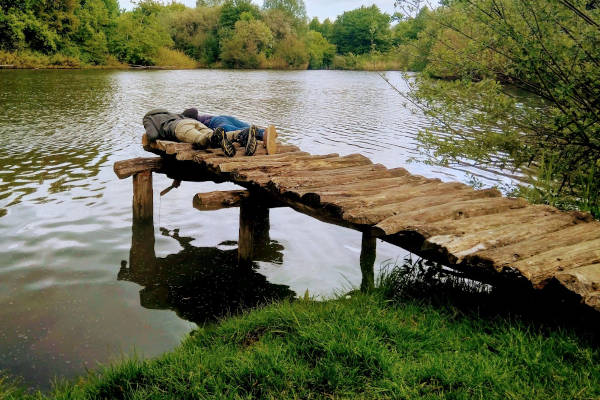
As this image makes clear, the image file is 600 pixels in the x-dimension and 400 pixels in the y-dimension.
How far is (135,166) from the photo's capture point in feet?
24.5

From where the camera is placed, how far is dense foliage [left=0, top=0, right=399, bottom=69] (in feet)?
160

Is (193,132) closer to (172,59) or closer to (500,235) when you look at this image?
(500,235)

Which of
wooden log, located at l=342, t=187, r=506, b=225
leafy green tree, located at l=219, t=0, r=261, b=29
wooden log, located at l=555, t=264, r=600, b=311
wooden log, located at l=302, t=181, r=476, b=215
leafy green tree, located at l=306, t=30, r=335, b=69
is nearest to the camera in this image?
wooden log, located at l=555, t=264, r=600, b=311

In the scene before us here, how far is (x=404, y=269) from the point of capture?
498cm

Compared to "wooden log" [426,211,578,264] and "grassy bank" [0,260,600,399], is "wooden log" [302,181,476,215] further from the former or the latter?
"grassy bank" [0,260,600,399]

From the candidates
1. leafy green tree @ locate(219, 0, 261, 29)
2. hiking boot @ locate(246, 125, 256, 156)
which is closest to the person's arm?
hiking boot @ locate(246, 125, 256, 156)

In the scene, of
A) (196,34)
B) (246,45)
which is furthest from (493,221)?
(196,34)

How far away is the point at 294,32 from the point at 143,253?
7778 cm

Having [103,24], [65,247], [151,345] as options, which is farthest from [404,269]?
[103,24]

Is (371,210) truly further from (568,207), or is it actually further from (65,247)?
(65,247)

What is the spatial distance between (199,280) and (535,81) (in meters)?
4.60

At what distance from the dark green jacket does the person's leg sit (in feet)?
0.45

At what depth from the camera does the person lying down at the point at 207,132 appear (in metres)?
6.59

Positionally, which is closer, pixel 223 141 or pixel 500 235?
pixel 500 235
